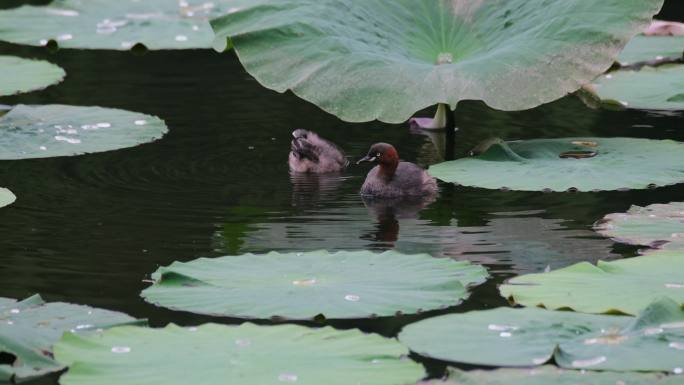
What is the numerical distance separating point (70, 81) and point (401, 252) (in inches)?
194

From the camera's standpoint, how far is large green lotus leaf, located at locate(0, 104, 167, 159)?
786cm

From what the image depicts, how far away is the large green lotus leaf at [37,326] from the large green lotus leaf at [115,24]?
512 cm

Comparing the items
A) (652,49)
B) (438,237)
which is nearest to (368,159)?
(438,237)

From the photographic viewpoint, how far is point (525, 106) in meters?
7.12

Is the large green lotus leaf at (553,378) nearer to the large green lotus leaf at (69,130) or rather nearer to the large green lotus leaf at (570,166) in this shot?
the large green lotus leaf at (570,166)

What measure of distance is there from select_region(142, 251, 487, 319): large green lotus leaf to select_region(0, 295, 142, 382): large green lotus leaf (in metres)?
0.28

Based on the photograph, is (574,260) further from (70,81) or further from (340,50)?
(70,81)

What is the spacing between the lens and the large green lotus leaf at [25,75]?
9.02 meters

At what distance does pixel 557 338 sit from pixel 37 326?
1.77 metres

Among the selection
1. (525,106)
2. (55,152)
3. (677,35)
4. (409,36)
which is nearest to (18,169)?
(55,152)

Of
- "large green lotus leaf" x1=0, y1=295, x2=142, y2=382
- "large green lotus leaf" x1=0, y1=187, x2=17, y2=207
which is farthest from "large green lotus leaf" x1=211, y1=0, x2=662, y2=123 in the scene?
"large green lotus leaf" x1=0, y1=295, x2=142, y2=382

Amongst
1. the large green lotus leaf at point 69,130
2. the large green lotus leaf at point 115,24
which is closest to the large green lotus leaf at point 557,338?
the large green lotus leaf at point 69,130

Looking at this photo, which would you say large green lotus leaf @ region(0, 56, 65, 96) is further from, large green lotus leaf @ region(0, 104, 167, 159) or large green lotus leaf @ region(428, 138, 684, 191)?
large green lotus leaf @ region(428, 138, 684, 191)

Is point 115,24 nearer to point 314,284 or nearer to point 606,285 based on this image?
point 314,284
